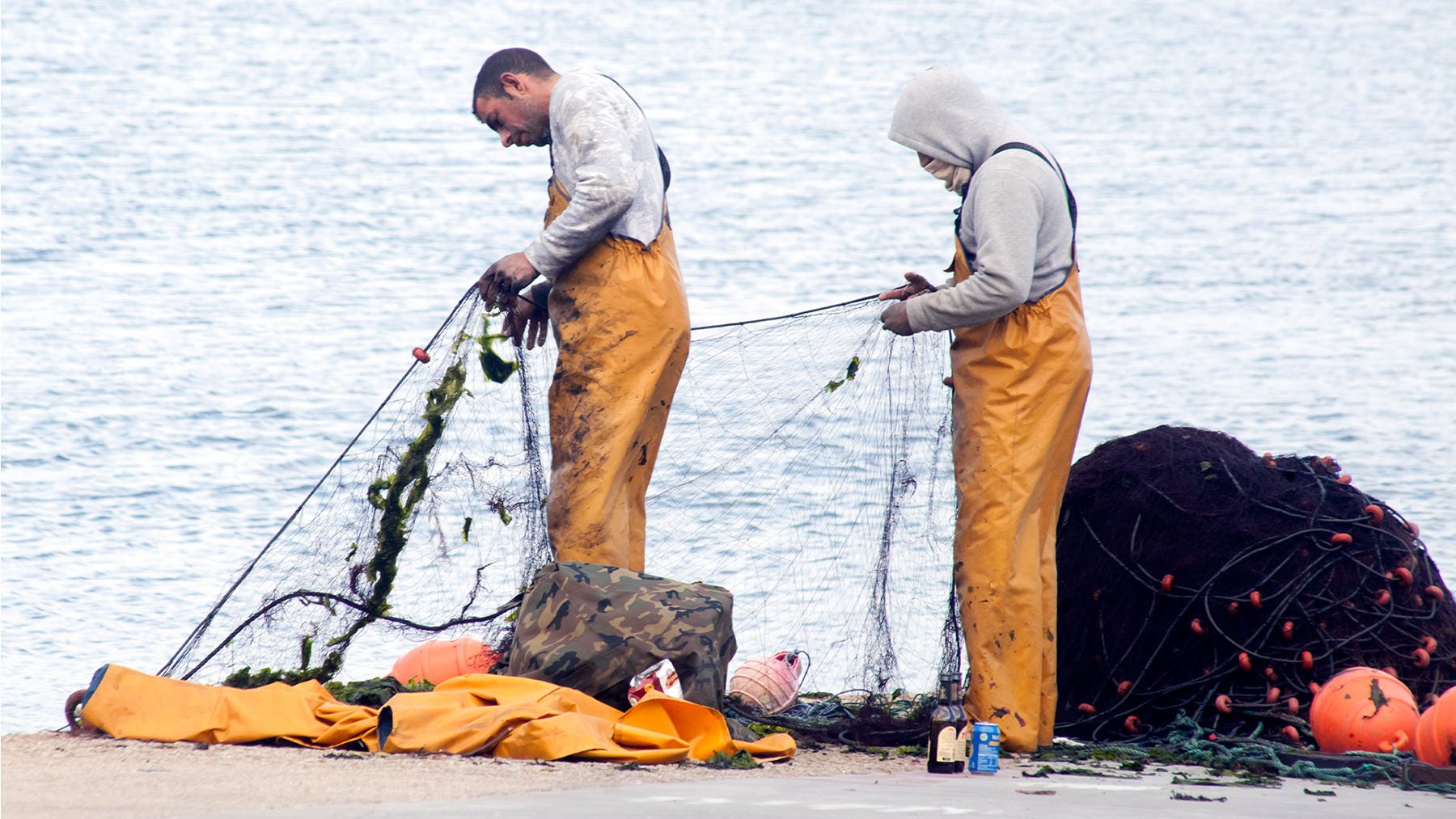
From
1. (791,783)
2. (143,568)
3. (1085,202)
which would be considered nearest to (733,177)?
(1085,202)

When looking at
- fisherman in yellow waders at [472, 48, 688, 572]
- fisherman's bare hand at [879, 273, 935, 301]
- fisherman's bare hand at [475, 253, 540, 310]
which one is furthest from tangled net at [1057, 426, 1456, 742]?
fisherman's bare hand at [475, 253, 540, 310]

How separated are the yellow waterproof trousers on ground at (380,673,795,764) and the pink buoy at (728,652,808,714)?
2.98ft

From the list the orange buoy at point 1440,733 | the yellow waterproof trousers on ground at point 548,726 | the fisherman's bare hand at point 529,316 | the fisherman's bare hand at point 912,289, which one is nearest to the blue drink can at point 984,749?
the yellow waterproof trousers on ground at point 548,726

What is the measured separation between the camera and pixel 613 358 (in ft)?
15.3

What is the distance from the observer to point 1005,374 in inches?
179

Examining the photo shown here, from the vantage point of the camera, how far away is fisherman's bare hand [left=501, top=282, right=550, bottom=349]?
5.09m

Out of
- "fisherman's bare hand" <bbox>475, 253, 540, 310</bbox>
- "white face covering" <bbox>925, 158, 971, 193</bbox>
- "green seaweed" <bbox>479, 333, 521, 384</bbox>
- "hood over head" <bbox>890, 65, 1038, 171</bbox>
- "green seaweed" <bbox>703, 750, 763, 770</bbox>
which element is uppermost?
"hood over head" <bbox>890, 65, 1038, 171</bbox>

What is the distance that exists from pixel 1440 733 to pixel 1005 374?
4.65 feet

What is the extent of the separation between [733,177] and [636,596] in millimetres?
16164

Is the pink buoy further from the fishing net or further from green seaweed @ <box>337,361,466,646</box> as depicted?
green seaweed @ <box>337,361,466,646</box>

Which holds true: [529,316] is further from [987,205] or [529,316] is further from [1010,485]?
[1010,485]

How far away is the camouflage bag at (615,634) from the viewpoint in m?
4.24

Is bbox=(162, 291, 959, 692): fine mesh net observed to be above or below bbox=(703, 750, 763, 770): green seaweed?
above

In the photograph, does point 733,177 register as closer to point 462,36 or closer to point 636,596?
point 462,36
